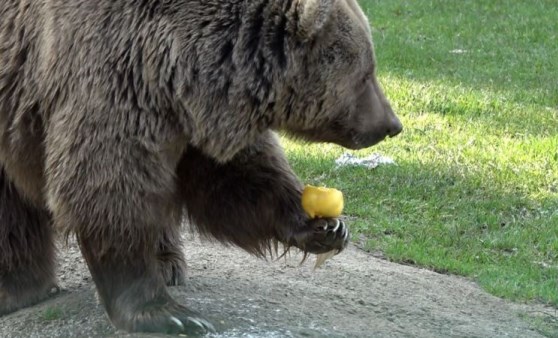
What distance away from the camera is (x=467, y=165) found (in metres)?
8.12

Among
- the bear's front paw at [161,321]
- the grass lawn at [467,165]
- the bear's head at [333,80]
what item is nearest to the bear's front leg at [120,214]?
the bear's front paw at [161,321]

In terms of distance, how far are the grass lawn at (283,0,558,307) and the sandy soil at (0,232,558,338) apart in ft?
1.30

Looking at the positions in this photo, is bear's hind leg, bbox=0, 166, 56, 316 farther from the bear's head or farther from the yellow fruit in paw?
the bear's head

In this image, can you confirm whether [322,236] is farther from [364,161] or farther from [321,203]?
[364,161]

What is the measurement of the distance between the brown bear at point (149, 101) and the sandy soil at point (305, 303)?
0.36 metres

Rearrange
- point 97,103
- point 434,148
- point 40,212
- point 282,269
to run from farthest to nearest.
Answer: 1. point 434,148
2. point 282,269
3. point 40,212
4. point 97,103

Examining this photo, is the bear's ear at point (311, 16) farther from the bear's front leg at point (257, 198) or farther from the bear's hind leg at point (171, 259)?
the bear's hind leg at point (171, 259)

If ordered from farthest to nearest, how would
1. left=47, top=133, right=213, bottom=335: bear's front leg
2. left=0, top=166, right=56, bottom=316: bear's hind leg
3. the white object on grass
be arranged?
1. the white object on grass
2. left=0, top=166, right=56, bottom=316: bear's hind leg
3. left=47, top=133, right=213, bottom=335: bear's front leg

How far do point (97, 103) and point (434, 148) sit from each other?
454cm

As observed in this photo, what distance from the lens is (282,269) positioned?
5828mm

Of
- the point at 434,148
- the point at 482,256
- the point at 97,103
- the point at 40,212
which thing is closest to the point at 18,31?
the point at 97,103

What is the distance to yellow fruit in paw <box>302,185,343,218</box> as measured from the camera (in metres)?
4.90

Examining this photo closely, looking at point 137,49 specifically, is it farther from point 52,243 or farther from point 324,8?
point 52,243

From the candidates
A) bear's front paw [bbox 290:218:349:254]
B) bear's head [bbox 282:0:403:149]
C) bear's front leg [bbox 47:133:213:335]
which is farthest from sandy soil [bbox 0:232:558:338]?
bear's head [bbox 282:0:403:149]
